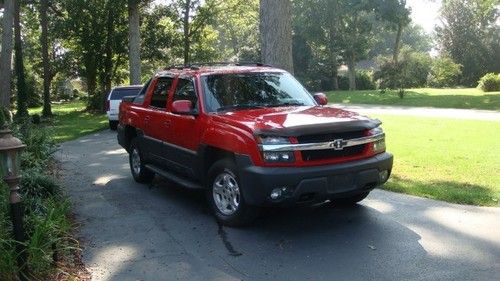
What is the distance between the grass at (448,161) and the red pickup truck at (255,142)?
166 cm

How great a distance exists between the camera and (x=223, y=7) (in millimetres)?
36219

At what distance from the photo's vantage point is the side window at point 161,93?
788cm

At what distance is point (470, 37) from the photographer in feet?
165

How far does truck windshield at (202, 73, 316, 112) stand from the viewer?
6.78 meters

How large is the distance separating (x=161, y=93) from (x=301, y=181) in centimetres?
339

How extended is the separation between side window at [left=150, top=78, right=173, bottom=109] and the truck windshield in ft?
3.42

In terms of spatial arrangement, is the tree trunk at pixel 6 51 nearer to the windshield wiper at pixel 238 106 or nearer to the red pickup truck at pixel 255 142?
the red pickup truck at pixel 255 142

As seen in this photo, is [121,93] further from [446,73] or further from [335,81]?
[446,73]

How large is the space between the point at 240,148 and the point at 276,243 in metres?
1.11

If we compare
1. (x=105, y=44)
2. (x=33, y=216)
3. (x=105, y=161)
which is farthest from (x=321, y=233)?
(x=105, y=44)

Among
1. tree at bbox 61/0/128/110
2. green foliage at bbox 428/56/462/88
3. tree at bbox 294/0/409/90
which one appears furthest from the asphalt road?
tree at bbox 294/0/409/90

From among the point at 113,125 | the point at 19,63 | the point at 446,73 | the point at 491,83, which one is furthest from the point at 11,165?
the point at 446,73

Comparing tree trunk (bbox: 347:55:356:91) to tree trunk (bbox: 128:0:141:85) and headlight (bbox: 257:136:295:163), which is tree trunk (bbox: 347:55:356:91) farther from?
headlight (bbox: 257:136:295:163)

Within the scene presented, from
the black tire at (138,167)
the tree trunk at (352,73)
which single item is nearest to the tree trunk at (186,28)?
the tree trunk at (352,73)
